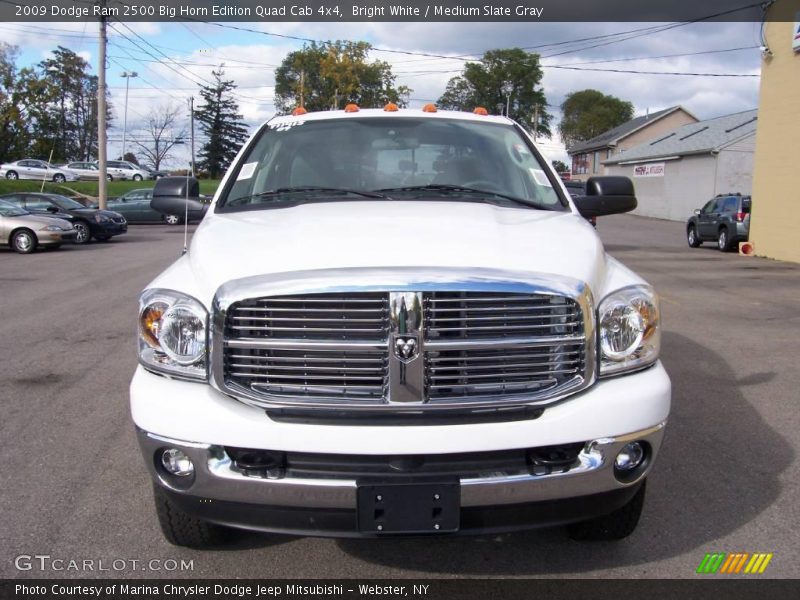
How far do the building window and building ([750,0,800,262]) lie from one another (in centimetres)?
5250

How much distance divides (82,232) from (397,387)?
20909 mm

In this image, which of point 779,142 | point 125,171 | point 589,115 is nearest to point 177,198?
point 779,142

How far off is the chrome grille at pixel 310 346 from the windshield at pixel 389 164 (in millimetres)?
1290

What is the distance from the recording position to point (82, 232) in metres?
21.2

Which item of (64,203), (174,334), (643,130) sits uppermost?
(643,130)

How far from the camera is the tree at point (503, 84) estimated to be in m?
66.8

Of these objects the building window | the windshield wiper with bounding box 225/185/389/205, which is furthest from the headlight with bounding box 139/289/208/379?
the building window

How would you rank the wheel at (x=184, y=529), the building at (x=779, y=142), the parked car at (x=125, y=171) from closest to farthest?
the wheel at (x=184, y=529)
the building at (x=779, y=142)
the parked car at (x=125, y=171)

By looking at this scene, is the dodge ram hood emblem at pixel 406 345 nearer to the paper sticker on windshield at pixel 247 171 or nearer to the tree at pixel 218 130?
the paper sticker on windshield at pixel 247 171

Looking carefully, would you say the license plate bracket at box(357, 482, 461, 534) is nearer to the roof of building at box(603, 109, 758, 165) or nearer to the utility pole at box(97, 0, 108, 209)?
the utility pole at box(97, 0, 108, 209)

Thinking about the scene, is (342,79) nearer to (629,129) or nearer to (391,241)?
(629,129)

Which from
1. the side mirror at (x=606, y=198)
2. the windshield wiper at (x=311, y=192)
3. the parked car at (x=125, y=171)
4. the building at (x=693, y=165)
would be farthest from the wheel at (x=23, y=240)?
the parked car at (x=125, y=171)

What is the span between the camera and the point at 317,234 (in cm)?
292
